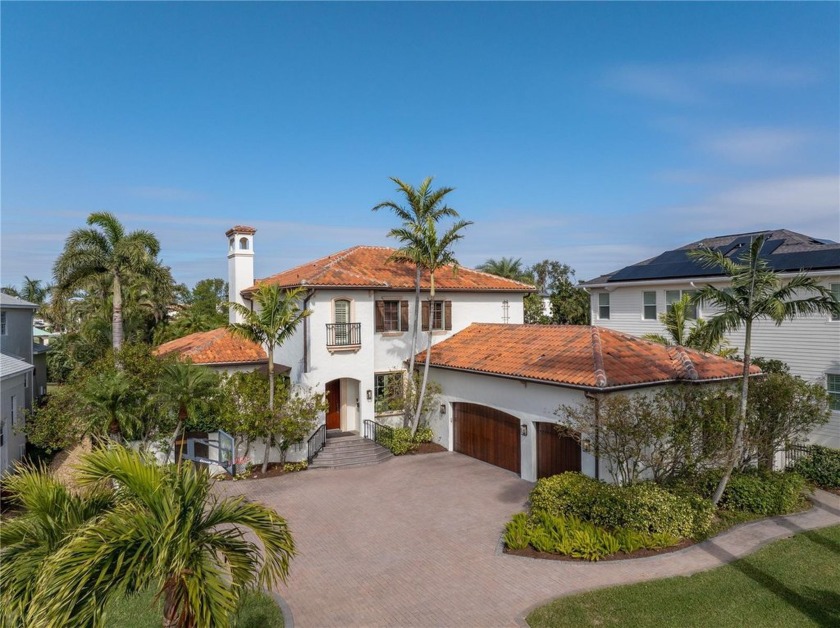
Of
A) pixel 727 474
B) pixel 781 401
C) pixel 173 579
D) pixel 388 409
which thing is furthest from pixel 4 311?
pixel 781 401

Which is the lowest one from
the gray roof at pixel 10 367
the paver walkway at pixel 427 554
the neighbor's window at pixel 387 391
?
the paver walkway at pixel 427 554

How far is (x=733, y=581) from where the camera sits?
37.9ft

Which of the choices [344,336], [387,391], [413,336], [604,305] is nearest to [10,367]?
[344,336]

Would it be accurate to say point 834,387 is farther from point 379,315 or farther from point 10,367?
point 10,367

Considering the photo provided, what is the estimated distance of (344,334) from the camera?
22141mm

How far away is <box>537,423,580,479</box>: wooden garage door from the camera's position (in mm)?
17516

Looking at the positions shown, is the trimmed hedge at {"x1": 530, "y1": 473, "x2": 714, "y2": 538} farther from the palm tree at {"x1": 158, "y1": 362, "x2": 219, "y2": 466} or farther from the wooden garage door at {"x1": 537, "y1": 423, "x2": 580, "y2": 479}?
the palm tree at {"x1": 158, "y1": 362, "x2": 219, "y2": 466}

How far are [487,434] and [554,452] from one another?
3.56 meters

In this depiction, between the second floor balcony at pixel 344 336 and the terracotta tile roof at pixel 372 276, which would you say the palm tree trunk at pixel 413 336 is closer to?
the terracotta tile roof at pixel 372 276

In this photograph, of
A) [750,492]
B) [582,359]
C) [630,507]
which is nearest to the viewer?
[630,507]

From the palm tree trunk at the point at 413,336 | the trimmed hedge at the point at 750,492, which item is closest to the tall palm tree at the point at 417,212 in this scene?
the palm tree trunk at the point at 413,336

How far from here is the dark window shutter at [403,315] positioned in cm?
2442

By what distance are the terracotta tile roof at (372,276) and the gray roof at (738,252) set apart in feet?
20.6

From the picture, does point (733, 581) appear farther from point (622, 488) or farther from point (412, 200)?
point (412, 200)
